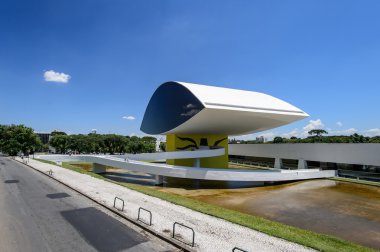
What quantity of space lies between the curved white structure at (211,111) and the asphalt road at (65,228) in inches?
813

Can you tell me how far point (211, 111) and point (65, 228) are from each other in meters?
24.0

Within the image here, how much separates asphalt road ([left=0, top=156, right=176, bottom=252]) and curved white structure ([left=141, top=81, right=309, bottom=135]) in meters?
20.7

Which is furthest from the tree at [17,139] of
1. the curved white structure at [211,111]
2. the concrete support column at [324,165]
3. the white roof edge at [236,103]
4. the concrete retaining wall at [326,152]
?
the concrete support column at [324,165]

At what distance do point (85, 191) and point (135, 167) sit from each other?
11819 mm

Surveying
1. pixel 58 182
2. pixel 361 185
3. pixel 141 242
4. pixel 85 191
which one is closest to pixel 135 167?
pixel 58 182

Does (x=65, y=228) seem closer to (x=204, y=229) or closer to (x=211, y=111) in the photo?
(x=204, y=229)

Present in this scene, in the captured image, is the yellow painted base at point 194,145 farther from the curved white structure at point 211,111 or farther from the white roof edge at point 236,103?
the white roof edge at point 236,103

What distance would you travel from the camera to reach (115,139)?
293 feet

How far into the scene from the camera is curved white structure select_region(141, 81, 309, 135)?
113 feet

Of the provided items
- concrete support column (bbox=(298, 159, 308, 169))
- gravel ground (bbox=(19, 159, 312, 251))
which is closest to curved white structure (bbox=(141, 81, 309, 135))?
concrete support column (bbox=(298, 159, 308, 169))

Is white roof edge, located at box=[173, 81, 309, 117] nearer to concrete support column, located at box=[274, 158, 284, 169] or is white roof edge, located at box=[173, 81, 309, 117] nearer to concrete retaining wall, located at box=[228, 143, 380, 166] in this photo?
concrete retaining wall, located at box=[228, 143, 380, 166]

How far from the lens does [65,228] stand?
1166 centimetres

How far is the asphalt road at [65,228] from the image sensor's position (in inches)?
387

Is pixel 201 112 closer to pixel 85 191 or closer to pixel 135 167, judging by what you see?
pixel 135 167
